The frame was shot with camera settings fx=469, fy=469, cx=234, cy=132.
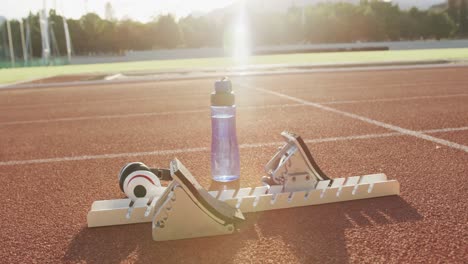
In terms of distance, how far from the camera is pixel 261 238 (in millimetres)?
2812

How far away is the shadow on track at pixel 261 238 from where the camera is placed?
102 inches

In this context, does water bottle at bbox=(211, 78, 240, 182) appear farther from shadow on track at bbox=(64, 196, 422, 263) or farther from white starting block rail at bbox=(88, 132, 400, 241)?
shadow on track at bbox=(64, 196, 422, 263)

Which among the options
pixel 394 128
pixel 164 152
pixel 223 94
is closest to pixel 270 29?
pixel 394 128

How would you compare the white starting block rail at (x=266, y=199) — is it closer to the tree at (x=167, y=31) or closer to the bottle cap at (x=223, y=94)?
the bottle cap at (x=223, y=94)

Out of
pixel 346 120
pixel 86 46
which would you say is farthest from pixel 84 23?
pixel 346 120

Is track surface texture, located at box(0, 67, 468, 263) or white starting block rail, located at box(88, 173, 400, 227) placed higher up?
white starting block rail, located at box(88, 173, 400, 227)

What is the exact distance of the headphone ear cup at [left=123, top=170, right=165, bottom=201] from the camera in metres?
3.27

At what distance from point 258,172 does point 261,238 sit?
1528 millimetres

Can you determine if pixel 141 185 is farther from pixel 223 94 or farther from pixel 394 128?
pixel 394 128

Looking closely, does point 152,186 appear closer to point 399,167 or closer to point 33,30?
point 399,167

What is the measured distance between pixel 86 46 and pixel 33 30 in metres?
9.82

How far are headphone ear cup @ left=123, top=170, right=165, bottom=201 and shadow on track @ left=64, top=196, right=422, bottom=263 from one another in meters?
0.28

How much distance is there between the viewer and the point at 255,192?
11.0 ft

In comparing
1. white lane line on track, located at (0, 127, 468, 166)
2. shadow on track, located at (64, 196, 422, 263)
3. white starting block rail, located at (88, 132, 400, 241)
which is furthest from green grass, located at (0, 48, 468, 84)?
shadow on track, located at (64, 196, 422, 263)
